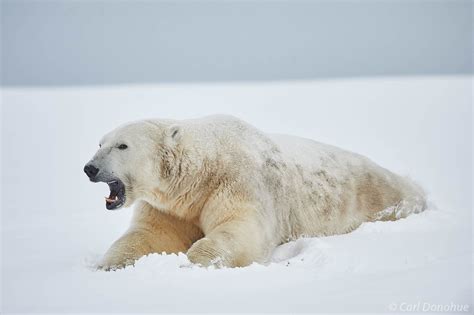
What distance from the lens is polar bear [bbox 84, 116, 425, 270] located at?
4.46 m

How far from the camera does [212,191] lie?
4691mm

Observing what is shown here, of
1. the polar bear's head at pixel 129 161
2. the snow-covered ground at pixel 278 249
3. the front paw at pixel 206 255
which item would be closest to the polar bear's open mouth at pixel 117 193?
the polar bear's head at pixel 129 161

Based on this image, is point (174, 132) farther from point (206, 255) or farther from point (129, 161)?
point (206, 255)

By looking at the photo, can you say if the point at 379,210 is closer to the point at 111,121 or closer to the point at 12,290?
the point at 12,290

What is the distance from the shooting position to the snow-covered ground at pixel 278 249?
3146 millimetres

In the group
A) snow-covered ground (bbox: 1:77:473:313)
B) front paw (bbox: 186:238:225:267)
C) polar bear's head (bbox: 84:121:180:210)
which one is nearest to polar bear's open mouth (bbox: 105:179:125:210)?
polar bear's head (bbox: 84:121:180:210)

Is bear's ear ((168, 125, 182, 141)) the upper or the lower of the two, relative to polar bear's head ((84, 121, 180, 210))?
upper

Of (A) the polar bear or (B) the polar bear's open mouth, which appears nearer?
(A) the polar bear

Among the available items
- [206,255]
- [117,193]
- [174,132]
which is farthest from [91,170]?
[206,255]

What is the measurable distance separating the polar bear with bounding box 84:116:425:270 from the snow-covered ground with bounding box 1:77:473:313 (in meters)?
0.27

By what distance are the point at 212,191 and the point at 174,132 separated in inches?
23.8

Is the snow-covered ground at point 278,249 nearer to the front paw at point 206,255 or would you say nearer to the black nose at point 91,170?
the front paw at point 206,255

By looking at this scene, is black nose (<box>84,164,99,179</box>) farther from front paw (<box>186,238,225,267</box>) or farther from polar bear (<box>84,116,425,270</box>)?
front paw (<box>186,238,225,267</box>)

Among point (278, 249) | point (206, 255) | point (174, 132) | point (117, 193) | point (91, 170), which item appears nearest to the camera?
point (206, 255)
